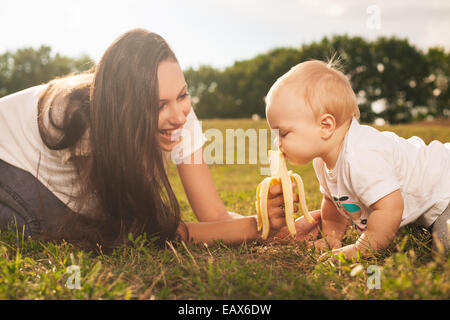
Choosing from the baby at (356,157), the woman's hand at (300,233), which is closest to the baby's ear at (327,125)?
the baby at (356,157)

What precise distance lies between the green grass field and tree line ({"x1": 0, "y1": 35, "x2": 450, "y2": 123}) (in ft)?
86.5

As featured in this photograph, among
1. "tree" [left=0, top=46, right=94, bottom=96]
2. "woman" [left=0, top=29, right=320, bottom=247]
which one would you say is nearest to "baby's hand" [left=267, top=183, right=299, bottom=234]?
"woman" [left=0, top=29, right=320, bottom=247]

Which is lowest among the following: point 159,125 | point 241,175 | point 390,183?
point 241,175

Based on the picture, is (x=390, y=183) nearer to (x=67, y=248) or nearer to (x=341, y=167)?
(x=341, y=167)

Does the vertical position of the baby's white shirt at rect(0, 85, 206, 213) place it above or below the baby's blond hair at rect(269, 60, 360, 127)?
below

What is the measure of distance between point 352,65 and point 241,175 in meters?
26.3

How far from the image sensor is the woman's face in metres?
2.56

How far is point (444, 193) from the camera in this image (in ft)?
8.54

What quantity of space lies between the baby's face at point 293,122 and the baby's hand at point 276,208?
284 millimetres

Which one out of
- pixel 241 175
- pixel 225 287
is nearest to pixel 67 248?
pixel 225 287

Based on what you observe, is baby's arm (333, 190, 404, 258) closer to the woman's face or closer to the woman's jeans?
the woman's face

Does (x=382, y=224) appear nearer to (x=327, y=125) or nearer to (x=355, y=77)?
(x=327, y=125)
